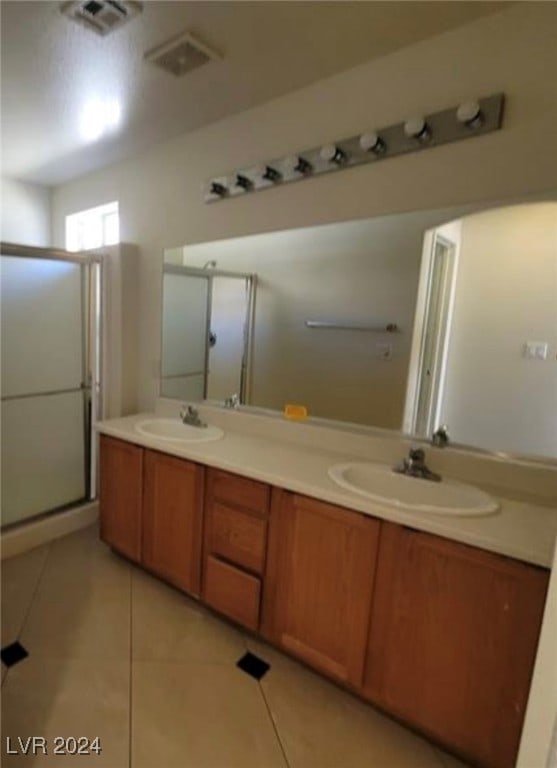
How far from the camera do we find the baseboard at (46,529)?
7.85ft

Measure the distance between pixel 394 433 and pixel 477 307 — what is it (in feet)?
1.99

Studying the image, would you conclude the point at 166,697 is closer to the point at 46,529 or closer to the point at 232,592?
the point at 232,592

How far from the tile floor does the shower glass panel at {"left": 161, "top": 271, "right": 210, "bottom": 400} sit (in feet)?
3.82

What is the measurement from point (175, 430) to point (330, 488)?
3.78ft

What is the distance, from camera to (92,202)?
307cm

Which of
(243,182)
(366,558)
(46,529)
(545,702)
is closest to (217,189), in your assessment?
(243,182)

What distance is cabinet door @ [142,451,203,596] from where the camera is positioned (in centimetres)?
193

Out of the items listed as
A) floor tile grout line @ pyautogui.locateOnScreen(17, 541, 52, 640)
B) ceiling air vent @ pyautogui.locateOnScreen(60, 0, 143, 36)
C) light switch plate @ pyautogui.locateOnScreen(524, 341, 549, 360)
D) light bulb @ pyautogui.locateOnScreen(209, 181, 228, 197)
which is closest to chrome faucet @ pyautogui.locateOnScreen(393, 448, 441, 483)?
light switch plate @ pyautogui.locateOnScreen(524, 341, 549, 360)

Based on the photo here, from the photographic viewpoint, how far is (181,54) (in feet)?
5.54

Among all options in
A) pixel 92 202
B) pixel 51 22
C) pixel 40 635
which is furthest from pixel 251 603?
pixel 92 202

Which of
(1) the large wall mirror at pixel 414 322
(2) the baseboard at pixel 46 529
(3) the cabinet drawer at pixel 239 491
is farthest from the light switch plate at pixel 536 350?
(2) the baseboard at pixel 46 529

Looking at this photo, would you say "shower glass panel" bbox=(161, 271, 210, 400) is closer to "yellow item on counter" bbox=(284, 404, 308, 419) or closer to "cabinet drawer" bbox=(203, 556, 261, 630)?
"yellow item on counter" bbox=(284, 404, 308, 419)

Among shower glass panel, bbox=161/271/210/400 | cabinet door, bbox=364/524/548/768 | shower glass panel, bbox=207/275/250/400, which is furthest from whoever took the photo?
shower glass panel, bbox=161/271/210/400

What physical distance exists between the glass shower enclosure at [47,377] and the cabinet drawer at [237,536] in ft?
4.47
